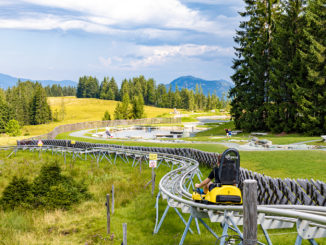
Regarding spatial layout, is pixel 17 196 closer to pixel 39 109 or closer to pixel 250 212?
pixel 250 212

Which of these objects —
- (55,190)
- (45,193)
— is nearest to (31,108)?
(45,193)

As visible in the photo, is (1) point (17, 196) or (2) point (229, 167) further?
(1) point (17, 196)

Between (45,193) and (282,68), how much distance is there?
41558 millimetres

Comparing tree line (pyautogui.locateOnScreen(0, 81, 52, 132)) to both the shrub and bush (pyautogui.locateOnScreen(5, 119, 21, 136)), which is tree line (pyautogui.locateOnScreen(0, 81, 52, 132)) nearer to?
bush (pyautogui.locateOnScreen(5, 119, 21, 136))

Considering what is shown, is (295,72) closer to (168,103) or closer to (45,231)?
(45,231)

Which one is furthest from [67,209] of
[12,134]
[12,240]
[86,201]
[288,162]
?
[12,134]

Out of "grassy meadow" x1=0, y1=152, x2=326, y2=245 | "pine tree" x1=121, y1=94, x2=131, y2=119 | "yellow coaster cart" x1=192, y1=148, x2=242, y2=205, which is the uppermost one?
"pine tree" x1=121, y1=94, x2=131, y2=119

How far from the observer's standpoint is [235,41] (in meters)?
61.5

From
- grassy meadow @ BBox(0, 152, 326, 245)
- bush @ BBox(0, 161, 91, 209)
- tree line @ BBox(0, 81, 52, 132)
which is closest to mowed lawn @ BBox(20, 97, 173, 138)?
tree line @ BBox(0, 81, 52, 132)

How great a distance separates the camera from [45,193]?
2120cm

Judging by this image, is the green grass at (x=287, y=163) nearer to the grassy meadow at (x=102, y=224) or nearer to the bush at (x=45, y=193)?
the grassy meadow at (x=102, y=224)

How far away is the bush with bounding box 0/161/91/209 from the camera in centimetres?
2033

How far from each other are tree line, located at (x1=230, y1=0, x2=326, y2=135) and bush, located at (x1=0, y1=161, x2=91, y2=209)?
34.1 metres

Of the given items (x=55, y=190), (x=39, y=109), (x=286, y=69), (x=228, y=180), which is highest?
(x=286, y=69)
